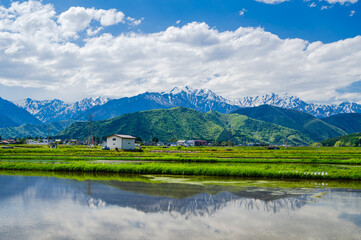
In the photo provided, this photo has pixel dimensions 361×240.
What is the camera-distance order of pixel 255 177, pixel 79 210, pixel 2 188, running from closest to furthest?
pixel 79 210 < pixel 2 188 < pixel 255 177

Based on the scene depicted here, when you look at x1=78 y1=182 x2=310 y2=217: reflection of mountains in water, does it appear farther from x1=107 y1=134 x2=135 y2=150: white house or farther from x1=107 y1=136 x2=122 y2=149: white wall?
x1=107 y1=136 x2=122 y2=149: white wall

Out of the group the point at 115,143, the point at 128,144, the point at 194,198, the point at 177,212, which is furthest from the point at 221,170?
the point at 128,144

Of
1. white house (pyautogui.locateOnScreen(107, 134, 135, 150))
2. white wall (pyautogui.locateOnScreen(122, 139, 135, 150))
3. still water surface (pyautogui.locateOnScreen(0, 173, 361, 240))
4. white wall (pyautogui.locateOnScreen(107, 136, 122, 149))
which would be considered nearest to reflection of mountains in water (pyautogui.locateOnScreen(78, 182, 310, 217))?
still water surface (pyautogui.locateOnScreen(0, 173, 361, 240))

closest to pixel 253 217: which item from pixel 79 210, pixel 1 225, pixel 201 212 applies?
pixel 201 212

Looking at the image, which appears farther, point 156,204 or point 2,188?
point 2,188

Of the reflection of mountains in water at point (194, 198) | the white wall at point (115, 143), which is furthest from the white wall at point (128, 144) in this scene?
the reflection of mountains in water at point (194, 198)

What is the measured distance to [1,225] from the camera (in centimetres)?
1698

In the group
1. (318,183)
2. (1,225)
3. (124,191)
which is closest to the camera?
(1,225)

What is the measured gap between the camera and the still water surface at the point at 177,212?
16.1 meters

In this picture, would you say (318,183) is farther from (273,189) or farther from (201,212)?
(201,212)

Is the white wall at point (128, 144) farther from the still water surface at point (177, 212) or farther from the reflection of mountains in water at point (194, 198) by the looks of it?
the reflection of mountains in water at point (194, 198)

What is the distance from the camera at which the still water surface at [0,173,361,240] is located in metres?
16.1

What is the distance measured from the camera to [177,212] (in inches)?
792

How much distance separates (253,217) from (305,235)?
3.87 m
